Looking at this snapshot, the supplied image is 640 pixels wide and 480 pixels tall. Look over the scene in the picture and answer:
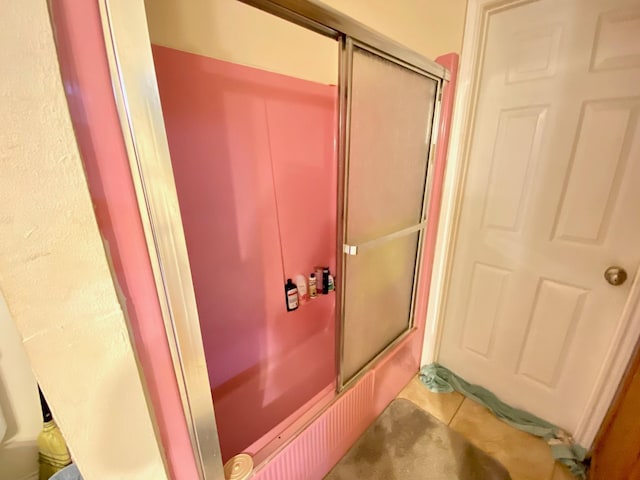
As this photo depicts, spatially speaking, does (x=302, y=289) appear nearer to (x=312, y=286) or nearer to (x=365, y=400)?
(x=312, y=286)

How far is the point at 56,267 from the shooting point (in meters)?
0.42

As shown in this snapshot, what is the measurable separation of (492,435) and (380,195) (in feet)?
4.70

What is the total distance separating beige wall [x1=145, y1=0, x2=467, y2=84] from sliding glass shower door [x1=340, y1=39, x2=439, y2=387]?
244mm

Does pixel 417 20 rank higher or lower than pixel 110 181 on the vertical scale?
higher

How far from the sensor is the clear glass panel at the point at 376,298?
1157 millimetres

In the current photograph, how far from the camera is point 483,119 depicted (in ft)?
4.38

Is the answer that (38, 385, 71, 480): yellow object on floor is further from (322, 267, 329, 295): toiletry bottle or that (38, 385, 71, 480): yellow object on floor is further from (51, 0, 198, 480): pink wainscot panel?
(322, 267, 329, 295): toiletry bottle

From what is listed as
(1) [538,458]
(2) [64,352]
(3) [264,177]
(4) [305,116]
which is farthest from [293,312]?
(1) [538,458]

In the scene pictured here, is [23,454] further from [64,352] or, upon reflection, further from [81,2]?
[81,2]

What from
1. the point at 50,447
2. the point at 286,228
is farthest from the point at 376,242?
the point at 50,447

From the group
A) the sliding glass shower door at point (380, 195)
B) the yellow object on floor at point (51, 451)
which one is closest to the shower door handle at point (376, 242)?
the sliding glass shower door at point (380, 195)

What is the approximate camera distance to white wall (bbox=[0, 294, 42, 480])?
93 centimetres

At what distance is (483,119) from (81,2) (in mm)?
1557

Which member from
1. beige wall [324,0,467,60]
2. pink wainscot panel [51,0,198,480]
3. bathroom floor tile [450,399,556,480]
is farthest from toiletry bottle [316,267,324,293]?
beige wall [324,0,467,60]
